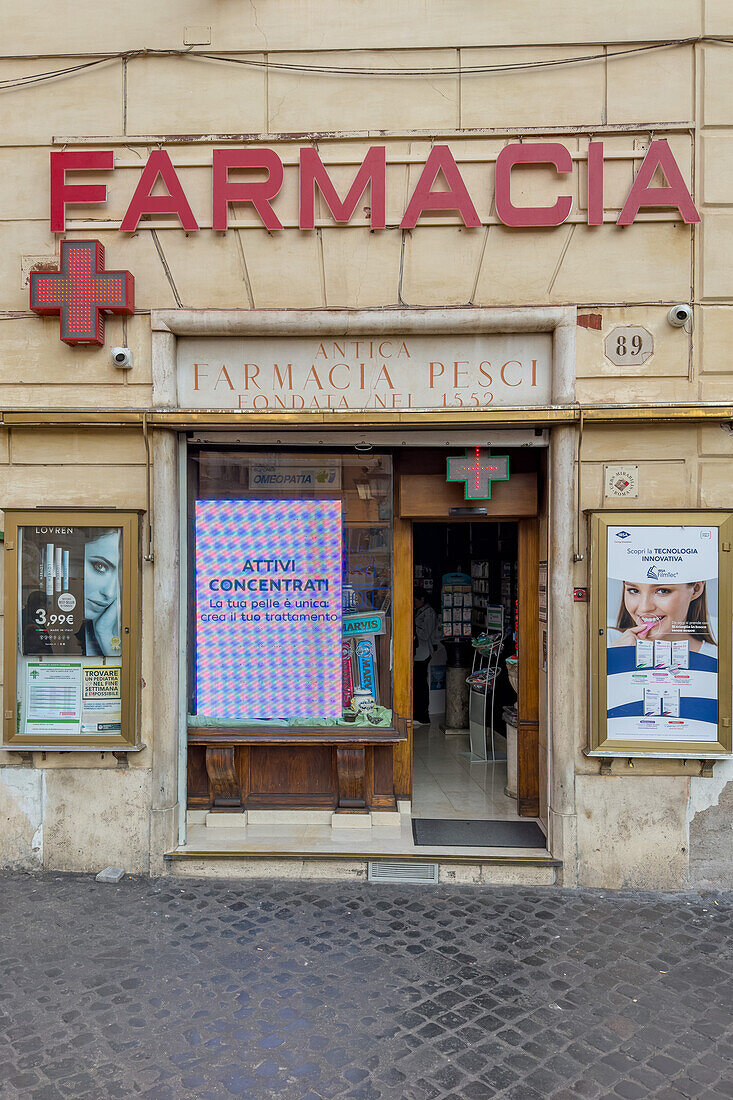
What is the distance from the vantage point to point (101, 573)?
17.3 ft

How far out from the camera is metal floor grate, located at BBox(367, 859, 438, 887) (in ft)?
16.6

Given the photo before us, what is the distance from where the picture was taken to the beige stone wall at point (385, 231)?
507 centimetres

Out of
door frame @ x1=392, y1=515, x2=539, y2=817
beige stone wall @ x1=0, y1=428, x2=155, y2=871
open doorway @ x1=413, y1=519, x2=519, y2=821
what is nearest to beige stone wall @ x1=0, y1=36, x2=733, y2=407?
beige stone wall @ x1=0, y1=428, x2=155, y2=871

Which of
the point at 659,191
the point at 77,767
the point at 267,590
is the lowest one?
the point at 77,767

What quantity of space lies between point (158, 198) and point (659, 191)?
384 centimetres

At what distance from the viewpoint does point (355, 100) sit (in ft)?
17.0

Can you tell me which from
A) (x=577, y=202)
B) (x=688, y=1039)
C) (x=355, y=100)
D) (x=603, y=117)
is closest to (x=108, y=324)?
(x=355, y=100)

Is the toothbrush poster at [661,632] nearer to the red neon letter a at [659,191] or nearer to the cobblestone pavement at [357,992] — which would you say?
the cobblestone pavement at [357,992]

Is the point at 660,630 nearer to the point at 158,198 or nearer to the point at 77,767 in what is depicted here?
the point at 77,767

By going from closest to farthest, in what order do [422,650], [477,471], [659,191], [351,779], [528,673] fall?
1. [659,191]
2. [477,471]
3. [351,779]
4. [528,673]
5. [422,650]

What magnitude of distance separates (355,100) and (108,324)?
2.60 metres

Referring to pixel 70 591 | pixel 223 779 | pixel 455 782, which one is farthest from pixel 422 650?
pixel 70 591

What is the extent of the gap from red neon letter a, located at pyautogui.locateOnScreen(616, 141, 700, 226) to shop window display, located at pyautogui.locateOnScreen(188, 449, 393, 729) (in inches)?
120

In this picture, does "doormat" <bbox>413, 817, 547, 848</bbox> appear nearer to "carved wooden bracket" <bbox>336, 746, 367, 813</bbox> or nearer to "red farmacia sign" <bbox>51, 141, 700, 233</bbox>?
"carved wooden bracket" <bbox>336, 746, 367, 813</bbox>
